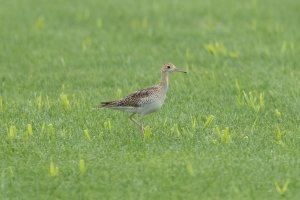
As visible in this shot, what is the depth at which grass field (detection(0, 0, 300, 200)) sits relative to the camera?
9766 mm

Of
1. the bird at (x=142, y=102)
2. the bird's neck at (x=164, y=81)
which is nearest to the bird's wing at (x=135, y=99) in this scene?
the bird at (x=142, y=102)

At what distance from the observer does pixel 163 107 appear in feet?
43.3

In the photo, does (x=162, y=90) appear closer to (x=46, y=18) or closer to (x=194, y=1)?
(x=46, y=18)

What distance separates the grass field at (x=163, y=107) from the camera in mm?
9766

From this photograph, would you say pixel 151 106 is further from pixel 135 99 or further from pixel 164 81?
pixel 164 81

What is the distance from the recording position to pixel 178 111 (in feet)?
42.3

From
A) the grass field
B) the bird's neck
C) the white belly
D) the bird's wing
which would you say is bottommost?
the grass field

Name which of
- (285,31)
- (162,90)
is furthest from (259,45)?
(162,90)

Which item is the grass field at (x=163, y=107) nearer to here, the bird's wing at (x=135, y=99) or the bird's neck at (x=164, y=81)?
the bird's wing at (x=135, y=99)

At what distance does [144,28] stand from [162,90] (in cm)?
748

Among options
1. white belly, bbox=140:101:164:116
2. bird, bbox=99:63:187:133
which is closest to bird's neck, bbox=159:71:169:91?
bird, bbox=99:63:187:133

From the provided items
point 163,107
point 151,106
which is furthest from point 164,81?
point 163,107

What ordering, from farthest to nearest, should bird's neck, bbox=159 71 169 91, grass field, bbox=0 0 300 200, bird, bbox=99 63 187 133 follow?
bird's neck, bbox=159 71 169 91, bird, bbox=99 63 187 133, grass field, bbox=0 0 300 200

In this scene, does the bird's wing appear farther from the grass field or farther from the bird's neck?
the grass field
